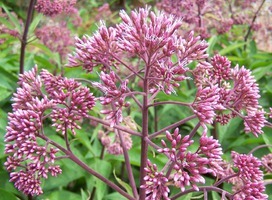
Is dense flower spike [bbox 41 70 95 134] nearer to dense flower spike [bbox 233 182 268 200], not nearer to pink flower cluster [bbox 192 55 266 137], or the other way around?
pink flower cluster [bbox 192 55 266 137]

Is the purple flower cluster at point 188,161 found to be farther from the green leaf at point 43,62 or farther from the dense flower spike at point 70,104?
the green leaf at point 43,62

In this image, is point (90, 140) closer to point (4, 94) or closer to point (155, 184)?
point (4, 94)

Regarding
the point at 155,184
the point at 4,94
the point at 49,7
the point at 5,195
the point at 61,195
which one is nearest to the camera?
the point at 155,184

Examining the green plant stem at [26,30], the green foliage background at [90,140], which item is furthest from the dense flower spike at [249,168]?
the green plant stem at [26,30]

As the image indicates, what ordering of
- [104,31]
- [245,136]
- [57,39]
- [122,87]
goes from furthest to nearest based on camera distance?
[57,39], [245,136], [104,31], [122,87]

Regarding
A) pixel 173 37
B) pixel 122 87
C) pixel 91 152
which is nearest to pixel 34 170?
pixel 122 87

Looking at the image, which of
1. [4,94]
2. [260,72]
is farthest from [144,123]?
[260,72]

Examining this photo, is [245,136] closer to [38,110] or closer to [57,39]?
[57,39]

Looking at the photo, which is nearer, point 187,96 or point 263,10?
point 187,96
